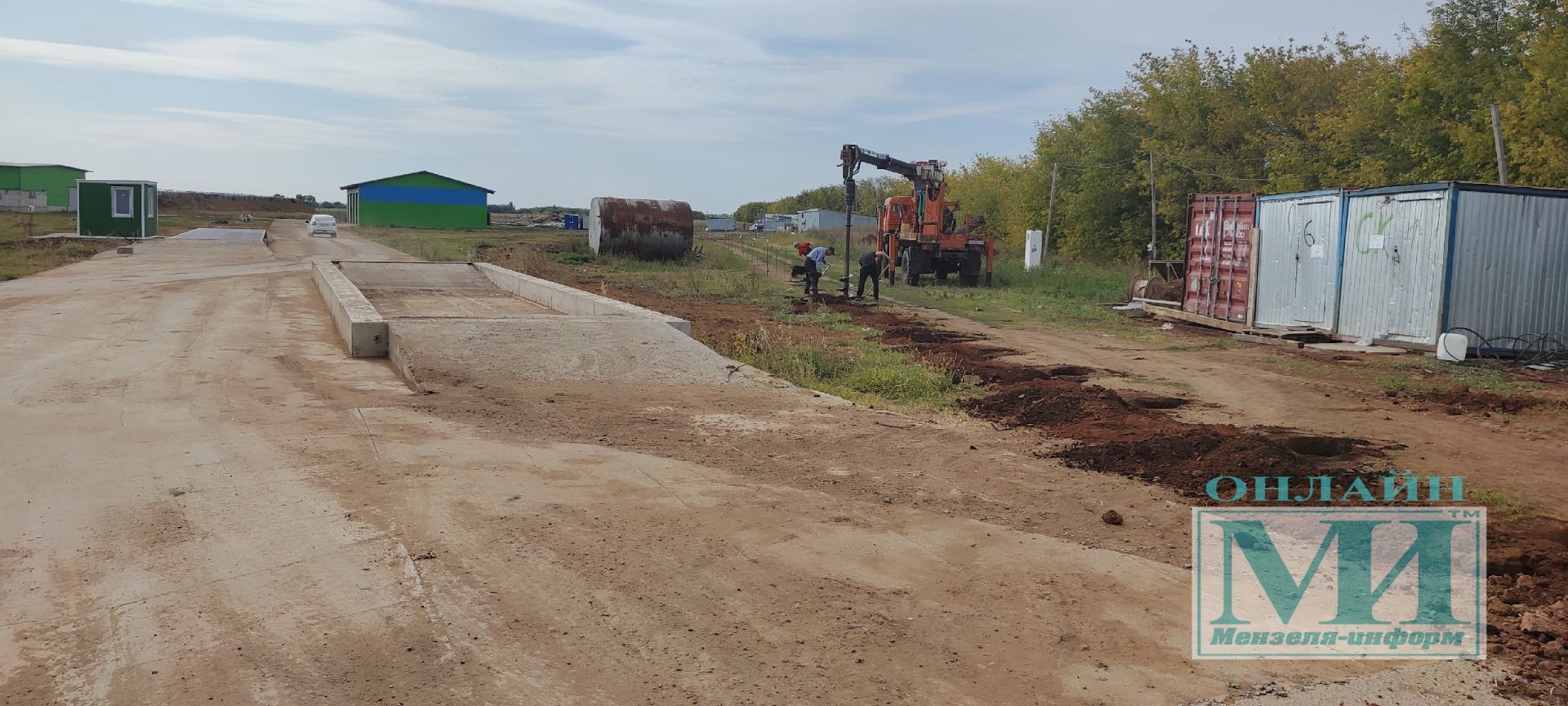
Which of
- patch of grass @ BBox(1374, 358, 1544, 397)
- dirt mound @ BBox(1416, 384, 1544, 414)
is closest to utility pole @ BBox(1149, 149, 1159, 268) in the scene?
patch of grass @ BBox(1374, 358, 1544, 397)

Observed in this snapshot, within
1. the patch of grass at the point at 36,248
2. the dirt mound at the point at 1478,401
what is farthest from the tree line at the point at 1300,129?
the patch of grass at the point at 36,248

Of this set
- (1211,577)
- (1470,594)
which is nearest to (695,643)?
→ (1211,577)

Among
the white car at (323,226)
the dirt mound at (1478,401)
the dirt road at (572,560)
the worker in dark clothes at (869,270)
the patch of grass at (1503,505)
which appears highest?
the white car at (323,226)

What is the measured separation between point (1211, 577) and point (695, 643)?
8.39 ft

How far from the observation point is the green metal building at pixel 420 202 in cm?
7531

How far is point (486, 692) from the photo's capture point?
12.8 feet

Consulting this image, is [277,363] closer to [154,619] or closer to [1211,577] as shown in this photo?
[154,619]

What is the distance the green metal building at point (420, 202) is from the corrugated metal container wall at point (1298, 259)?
64011 mm

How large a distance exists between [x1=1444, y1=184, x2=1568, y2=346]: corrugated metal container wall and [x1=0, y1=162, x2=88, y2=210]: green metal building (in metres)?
85.4

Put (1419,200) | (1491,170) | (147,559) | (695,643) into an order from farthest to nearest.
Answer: (1491,170) < (1419,200) < (147,559) < (695,643)

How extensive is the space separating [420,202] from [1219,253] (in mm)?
66399

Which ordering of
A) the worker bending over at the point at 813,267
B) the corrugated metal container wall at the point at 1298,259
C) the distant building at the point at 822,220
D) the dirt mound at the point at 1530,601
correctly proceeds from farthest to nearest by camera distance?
the distant building at the point at 822,220 < the worker bending over at the point at 813,267 < the corrugated metal container wall at the point at 1298,259 < the dirt mound at the point at 1530,601

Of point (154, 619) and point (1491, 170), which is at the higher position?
point (1491, 170)

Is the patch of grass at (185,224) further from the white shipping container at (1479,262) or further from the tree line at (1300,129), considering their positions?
the white shipping container at (1479,262)
